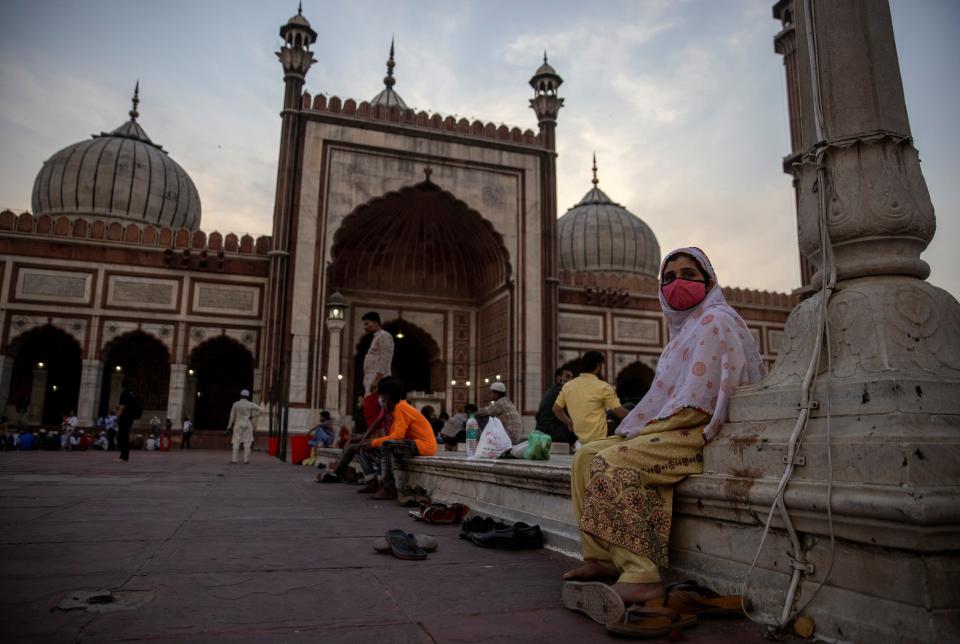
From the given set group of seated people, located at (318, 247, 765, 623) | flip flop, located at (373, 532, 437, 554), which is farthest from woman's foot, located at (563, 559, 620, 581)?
flip flop, located at (373, 532, 437, 554)

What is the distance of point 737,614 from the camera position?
179 centimetres

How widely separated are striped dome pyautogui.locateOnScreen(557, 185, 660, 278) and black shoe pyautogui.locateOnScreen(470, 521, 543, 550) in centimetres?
2166

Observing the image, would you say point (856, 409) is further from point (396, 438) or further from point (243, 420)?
point (243, 420)

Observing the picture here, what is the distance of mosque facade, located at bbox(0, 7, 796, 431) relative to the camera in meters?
15.3

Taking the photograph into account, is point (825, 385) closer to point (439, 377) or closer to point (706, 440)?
point (706, 440)

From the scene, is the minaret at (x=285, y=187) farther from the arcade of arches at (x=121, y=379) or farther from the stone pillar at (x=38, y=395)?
the stone pillar at (x=38, y=395)

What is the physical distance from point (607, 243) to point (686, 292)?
22.8 metres

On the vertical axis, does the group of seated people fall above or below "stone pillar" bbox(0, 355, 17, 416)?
below

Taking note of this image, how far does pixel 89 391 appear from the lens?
14.9 meters

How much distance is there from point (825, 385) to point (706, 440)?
428mm

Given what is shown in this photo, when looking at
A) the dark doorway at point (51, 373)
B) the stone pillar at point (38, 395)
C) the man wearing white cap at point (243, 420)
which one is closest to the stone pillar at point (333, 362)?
the man wearing white cap at point (243, 420)

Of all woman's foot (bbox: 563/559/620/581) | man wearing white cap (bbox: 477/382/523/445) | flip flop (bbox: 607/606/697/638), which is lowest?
flip flop (bbox: 607/606/697/638)

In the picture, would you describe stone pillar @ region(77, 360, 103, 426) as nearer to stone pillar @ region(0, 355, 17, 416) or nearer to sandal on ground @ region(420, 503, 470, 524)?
stone pillar @ region(0, 355, 17, 416)

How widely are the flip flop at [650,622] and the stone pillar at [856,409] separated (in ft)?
0.86
